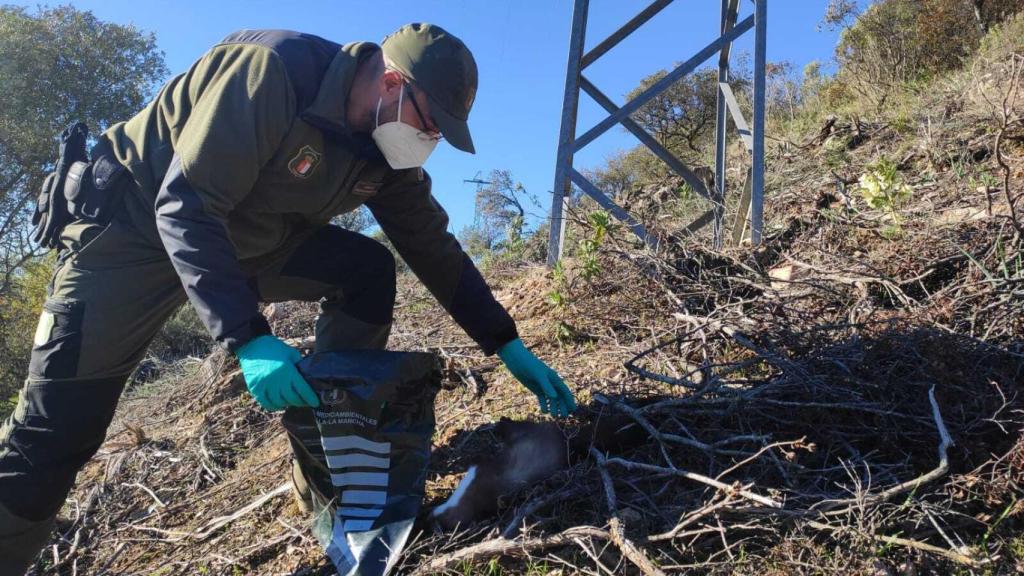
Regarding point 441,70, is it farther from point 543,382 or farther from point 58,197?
point 58,197

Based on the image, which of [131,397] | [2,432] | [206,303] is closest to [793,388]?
[206,303]

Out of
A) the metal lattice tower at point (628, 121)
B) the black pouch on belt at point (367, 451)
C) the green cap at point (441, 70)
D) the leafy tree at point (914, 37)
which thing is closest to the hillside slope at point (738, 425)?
the black pouch on belt at point (367, 451)

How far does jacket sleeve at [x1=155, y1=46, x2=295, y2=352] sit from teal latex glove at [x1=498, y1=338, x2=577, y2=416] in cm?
100

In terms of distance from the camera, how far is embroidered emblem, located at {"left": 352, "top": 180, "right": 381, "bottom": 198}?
2.42m

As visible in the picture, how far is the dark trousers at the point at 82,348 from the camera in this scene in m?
2.04

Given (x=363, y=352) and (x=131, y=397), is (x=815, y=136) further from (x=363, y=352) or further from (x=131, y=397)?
(x=131, y=397)

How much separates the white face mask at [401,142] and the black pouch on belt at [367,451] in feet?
2.39

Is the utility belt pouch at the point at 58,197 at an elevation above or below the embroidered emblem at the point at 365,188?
above

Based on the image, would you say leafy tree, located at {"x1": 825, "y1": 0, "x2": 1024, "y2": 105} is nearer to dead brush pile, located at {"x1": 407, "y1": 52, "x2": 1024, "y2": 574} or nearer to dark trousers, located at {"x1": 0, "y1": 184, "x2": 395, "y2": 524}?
dead brush pile, located at {"x1": 407, "y1": 52, "x2": 1024, "y2": 574}

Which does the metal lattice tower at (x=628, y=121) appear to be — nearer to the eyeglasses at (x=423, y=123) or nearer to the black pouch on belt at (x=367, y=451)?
the eyeglasses at (x=423, y=123)

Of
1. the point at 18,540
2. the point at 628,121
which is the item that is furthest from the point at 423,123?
the point at 628,121

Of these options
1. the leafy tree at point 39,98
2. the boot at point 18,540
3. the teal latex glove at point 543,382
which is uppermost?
the leafy tree at point 39,98

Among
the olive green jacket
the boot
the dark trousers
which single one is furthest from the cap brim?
the boot

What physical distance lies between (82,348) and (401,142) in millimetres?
1216
